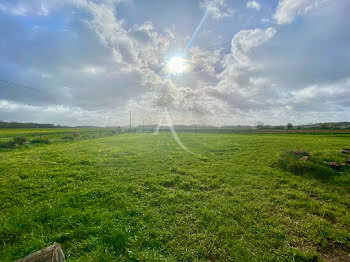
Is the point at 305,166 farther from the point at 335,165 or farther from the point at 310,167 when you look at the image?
the point at 335,165

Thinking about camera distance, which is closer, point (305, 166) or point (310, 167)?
point (310, 167)

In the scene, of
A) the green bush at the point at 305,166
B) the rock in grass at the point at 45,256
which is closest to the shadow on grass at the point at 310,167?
the green bush at the point at 305,166

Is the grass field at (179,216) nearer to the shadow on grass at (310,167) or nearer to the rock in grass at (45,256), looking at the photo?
the shadow on grass at (310,167)

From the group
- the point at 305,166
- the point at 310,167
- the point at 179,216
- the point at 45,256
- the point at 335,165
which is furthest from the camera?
the point at 305,166

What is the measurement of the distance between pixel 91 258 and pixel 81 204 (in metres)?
2.98

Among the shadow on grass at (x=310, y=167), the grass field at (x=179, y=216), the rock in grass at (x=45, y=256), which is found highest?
the rock in grass at (x=45, y=256)

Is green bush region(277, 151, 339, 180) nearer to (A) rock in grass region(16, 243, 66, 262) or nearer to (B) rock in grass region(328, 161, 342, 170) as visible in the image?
(B) rock in grass region(328, 161, 342, 170)

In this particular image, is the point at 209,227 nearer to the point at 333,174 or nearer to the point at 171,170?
the point at 171,170

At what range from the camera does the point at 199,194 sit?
6.91 m

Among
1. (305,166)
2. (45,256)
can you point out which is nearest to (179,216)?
(45,256)

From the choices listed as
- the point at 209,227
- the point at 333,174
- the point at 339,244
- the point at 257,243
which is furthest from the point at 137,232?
the point at 333,174

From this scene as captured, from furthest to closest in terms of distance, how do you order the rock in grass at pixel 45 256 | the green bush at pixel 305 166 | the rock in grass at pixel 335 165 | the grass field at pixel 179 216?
the rock in grass at pixel 335 165 < the green bush at pixel 305 166 < the grass field at pixel 179 216 < the rock in grass at pixel 45 256

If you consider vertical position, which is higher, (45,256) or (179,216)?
(45,256)

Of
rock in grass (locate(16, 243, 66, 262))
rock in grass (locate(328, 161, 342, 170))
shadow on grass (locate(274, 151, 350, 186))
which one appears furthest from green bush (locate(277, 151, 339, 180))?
rock in grass (locate(16, 243, 66, 262))
